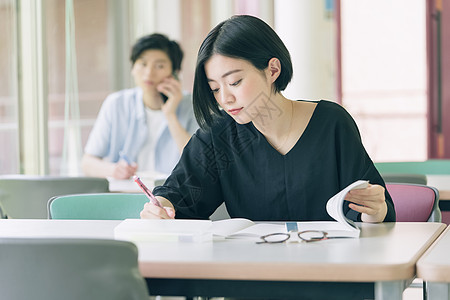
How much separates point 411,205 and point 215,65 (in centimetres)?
83

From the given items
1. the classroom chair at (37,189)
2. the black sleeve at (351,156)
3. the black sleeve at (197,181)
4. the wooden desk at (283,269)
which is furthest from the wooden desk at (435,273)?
the classroom chair at (37,189)

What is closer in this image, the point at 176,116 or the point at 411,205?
the point at 411,205

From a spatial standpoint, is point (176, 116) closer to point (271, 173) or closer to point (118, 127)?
point (118, 127)

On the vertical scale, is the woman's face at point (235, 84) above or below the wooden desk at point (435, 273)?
above

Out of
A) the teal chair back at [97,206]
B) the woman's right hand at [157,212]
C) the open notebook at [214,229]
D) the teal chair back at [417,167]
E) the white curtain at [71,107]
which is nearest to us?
the open notebook at [214,229]

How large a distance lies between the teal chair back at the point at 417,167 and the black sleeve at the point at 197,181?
1.54 m

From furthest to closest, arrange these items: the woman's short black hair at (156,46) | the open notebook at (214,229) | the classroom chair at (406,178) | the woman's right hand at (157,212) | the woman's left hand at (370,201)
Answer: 1. the woman's short black hair at (156,46)
2. the classroom chair at (406,178)
3. the woman's right hand at (157,212)
4. the woman's left hand at (370,201)
5. the open notebook at (214,229)

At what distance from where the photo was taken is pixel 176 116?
380cm

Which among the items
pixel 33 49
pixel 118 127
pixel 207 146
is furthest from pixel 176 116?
pixel 207 146

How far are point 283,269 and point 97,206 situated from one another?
1119mm

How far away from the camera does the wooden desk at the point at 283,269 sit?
126cm

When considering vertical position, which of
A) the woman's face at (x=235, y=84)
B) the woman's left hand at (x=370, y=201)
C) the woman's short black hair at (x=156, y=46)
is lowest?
the woman's left hand at (x=370, y=201)

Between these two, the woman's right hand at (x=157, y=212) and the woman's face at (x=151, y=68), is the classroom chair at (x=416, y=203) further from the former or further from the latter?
the woman's face at (x=151, y=68)

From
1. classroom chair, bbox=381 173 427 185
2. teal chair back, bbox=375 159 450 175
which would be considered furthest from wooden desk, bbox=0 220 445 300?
teal chair back, bbox=375 159 450 175
